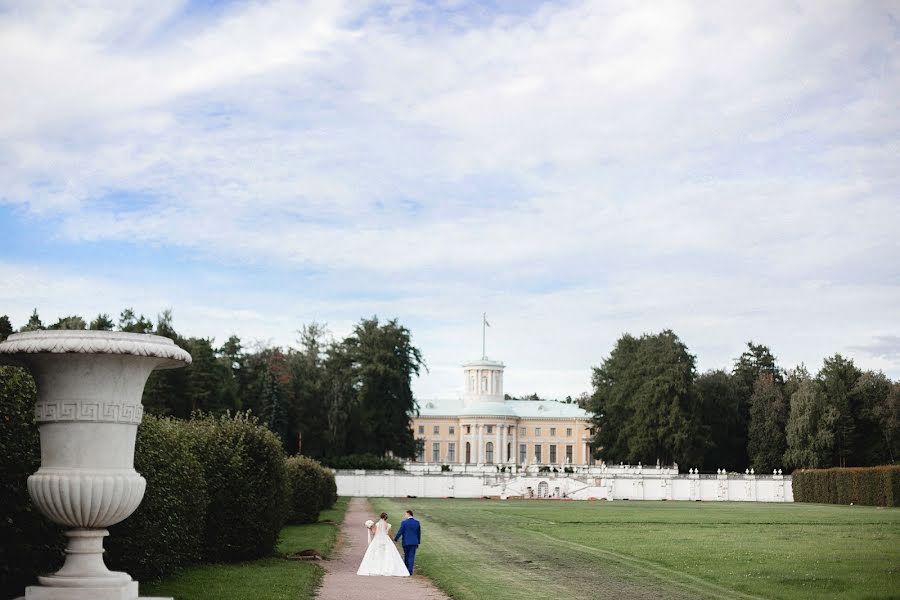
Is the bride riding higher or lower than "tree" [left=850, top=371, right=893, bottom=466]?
lower

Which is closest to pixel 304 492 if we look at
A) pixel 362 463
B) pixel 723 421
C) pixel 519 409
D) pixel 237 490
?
pixel 237 490

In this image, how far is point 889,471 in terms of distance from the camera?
60094 millimetres

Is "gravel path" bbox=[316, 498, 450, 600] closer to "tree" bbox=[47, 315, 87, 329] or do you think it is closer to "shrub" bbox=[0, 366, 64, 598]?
"shrub" bbox=[0, 366, 64, 598]

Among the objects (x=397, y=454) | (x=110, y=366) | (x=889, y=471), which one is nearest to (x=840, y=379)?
(x=889, y=471)

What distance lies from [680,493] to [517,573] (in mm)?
56624

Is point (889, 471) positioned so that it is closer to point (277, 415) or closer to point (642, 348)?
point (642, 348)

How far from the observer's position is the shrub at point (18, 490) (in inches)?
472

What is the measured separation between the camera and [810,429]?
80.8 m

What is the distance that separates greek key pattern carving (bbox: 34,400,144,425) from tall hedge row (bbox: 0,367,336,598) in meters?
2.51

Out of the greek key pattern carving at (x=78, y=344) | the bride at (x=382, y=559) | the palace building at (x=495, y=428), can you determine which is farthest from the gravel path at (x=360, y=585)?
the palace building at (x=495, y=428)

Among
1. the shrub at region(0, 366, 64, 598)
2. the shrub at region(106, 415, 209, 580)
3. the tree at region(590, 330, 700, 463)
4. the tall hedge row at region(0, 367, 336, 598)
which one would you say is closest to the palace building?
the tree at region(590, 330, 700, 463)

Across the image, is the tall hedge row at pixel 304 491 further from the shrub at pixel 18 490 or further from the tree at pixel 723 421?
the tree at pixel 723 421

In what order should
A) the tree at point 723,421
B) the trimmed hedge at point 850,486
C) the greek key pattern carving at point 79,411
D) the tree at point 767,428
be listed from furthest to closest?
the tree at point 723,421, the tree at point 767,428, the trimmed hedge at point 850,486, the greek key pattern carving at point 79,411

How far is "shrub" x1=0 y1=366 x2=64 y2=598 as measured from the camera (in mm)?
11977
